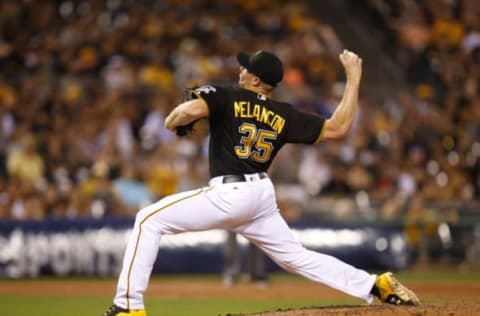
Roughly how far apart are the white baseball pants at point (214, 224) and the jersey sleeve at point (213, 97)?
52 centimetres

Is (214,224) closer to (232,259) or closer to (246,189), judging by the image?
(246,189)

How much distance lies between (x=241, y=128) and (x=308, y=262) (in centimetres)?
122

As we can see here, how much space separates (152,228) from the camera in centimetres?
687

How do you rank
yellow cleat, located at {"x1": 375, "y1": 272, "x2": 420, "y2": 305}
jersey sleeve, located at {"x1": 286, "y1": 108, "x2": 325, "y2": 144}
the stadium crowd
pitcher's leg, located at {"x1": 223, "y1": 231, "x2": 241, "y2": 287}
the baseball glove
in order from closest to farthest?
1. the baseball glove
2. jersey sleeve, located at {"x1": 286, "y1": 108, "x2": 325, "y2": 144}
3. yellow cleat, located at {"x1": 375, "y1": 272, "x2": 420, "y2": 305}
4. pitcher's leg, located at {"x1": 223, "y1": 231, "x2": 241, "y2": 287}
5. the stadium crowd

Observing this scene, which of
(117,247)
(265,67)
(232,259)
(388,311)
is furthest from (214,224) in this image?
(117,247)

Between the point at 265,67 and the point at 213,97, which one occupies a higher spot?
the point at 265,67

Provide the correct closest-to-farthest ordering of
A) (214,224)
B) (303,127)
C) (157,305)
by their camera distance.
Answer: (214,224) → (303,127) → (157,305)

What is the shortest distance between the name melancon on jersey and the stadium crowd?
846cm

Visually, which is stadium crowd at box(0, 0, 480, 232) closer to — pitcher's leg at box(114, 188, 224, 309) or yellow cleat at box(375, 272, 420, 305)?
yellow cleat at box(375, 272, 420, 305)

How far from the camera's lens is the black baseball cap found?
712 centimetres

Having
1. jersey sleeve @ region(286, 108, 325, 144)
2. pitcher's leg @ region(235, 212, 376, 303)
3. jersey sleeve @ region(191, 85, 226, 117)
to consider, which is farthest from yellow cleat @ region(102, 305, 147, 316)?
jersey sleeve @ region(286, 108, 325, 144)

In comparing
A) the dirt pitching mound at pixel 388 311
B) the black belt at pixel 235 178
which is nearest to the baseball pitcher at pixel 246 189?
the black belt at pixel 235 178

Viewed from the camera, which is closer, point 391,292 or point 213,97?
point 213,97

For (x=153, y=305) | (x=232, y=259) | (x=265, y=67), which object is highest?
(x=265, y=67)
